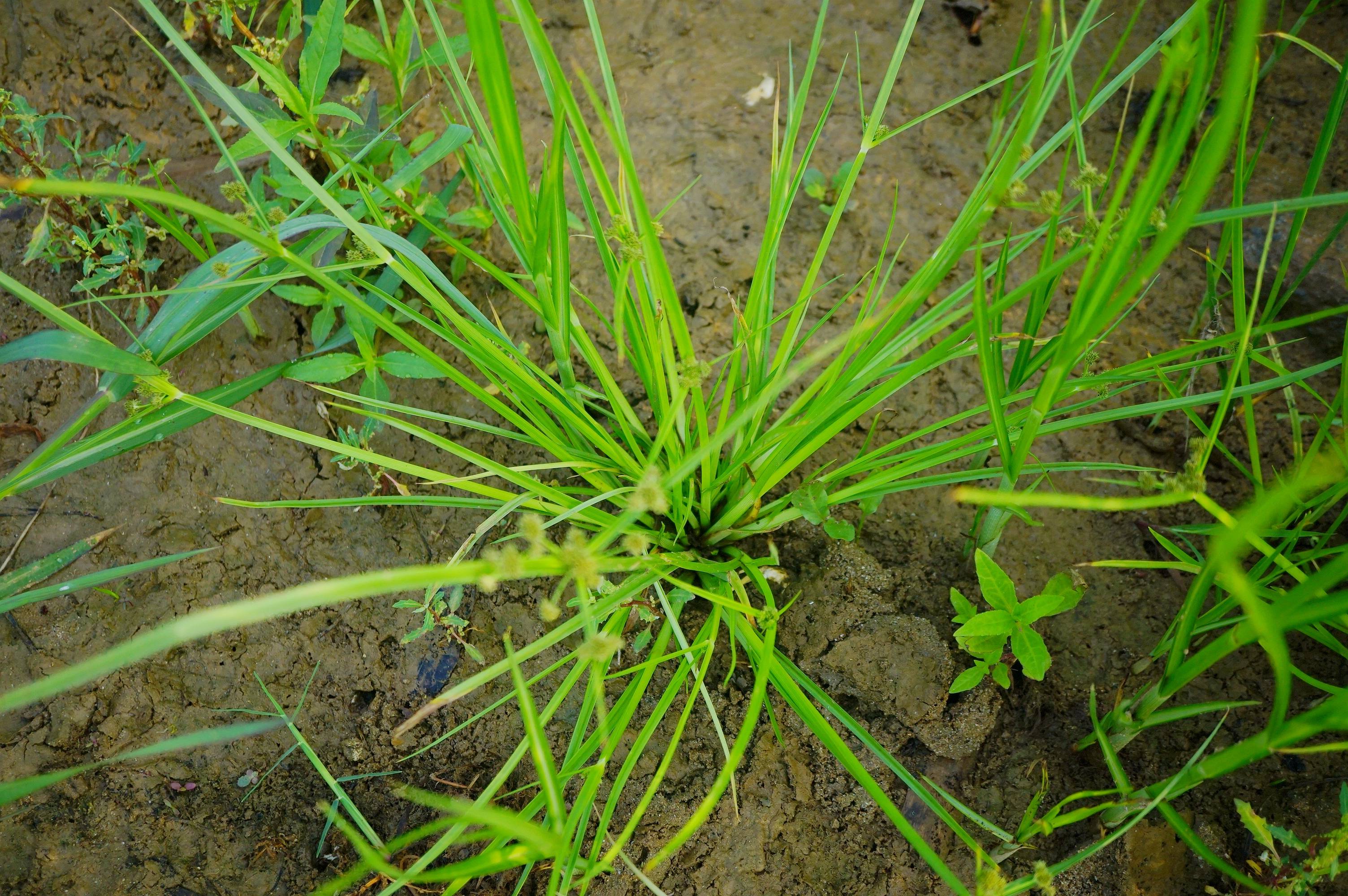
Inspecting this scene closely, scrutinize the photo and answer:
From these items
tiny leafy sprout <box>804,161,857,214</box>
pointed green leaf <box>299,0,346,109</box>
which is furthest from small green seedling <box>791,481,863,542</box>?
pointed green leaf <box>299,0,346,109</box>

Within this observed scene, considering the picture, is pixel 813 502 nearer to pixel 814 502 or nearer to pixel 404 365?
pixel 814 502

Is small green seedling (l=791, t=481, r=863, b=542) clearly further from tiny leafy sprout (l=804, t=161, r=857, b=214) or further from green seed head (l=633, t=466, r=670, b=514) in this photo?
tiny leafy sprout (l=804, t=161, r=857, b=214)

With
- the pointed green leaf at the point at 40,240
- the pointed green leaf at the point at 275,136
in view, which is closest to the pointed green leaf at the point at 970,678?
the pointed green leaf at the point at 275,136

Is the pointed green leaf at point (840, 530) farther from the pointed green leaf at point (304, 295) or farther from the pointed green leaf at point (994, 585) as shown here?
the pointed green leaf at point (304, 295)

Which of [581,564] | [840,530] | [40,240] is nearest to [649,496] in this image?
[581,564]

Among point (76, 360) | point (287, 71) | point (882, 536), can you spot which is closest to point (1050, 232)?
point (882, 536)

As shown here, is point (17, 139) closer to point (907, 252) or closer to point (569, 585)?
point (569, 585)
